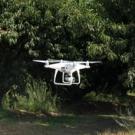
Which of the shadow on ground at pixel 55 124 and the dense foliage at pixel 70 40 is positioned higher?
the dense foliage at pixel 70 40

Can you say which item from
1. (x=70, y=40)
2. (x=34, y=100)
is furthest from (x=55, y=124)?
(x=70, y=40)

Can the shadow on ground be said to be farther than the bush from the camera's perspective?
No

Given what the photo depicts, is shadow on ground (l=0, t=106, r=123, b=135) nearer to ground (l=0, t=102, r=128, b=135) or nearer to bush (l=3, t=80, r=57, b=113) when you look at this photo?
ground (l=0, t=102, r=128, b=135)

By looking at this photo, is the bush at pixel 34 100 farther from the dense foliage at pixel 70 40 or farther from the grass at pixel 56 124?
the grass at pixel 56 124

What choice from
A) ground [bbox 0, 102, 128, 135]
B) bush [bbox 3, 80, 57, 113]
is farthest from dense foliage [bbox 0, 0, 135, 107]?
ground [bbox 0, 102, 128, 135]

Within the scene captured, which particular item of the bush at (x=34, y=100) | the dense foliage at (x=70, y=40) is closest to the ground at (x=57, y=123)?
the bush at (x=34, y=100)
